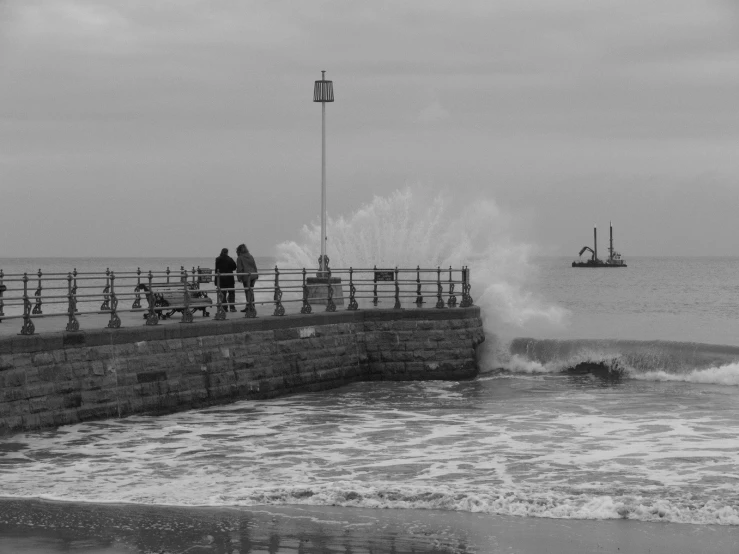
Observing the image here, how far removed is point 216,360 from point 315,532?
31.9ft

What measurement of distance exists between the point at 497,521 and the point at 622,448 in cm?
486

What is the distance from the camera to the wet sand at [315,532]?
33.4 feet

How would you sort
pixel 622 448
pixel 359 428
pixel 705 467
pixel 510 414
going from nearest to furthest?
pixel 705 467
pixel 622 448
pixel 359 428
pixel 510 414

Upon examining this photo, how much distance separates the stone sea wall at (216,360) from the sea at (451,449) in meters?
0.38

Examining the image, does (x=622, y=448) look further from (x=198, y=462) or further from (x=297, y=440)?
(x=198, y=462)

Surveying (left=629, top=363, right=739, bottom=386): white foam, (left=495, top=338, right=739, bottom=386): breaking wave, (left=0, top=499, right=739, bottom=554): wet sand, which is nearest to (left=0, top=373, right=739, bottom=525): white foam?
(left=0, top=499, right=739, bottom=554): wet sand

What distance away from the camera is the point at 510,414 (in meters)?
19.5

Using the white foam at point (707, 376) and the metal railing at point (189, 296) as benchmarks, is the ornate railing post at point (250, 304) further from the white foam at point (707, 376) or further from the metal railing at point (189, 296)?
the white foam at point (707, 376)

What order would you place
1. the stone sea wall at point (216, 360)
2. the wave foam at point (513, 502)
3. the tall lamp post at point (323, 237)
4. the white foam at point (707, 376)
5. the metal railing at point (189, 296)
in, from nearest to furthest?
1. the wave foam at point (513, 502)
2. the stone sea wall at point (216, 360)
3. the metal railing at point (189, 296)
4. the white foam at point (707, 376)
5. the tall lamp post at point (323, 237)

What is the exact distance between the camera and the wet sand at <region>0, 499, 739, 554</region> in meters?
10.2

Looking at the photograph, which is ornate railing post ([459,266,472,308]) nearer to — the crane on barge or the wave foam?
the wave foam

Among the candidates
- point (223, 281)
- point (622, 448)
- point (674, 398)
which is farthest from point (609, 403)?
point (223, 281)

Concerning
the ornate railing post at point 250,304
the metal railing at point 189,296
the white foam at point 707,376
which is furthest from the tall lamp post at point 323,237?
the white foam at point 707,376

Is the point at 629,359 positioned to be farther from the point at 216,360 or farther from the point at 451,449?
the point at 451,449
